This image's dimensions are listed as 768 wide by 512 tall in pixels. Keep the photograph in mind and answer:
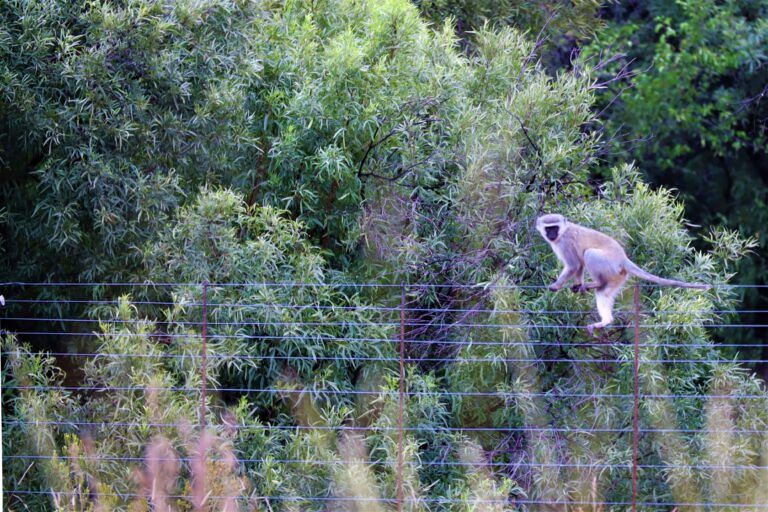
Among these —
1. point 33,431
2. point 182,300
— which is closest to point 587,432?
point 182,300

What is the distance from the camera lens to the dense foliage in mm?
5887

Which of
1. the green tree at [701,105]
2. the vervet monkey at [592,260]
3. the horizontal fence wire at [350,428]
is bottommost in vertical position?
the green tree at [701,105]

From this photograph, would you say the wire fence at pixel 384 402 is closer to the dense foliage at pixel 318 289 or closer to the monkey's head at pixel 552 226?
the dense foliage at pixel 318 289

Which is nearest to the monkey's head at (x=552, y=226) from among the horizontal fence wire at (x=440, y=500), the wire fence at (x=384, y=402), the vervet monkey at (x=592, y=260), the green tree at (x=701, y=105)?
the vervet monkey at (x=592, y=260)

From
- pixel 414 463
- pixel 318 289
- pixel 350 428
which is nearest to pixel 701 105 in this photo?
pixel 318 289

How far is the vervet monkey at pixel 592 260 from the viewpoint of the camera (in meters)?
5.17

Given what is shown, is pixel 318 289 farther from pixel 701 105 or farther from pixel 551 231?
pixel 701 105

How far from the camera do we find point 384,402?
623 centimetres

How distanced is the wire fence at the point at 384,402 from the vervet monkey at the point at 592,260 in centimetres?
53

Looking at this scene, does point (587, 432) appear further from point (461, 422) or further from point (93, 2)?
point (93, 2)

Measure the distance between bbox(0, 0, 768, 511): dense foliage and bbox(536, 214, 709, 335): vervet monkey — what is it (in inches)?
21.4

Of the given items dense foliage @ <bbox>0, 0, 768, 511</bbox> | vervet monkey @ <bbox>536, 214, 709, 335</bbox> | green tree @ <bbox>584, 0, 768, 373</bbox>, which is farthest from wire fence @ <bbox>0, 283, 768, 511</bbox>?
green tree @ <bbox>584, 0, 768, 373</bbox>

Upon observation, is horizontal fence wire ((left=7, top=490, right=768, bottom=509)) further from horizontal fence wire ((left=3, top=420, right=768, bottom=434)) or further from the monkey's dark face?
the monkey's dark face

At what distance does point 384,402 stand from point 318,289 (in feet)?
2.94
